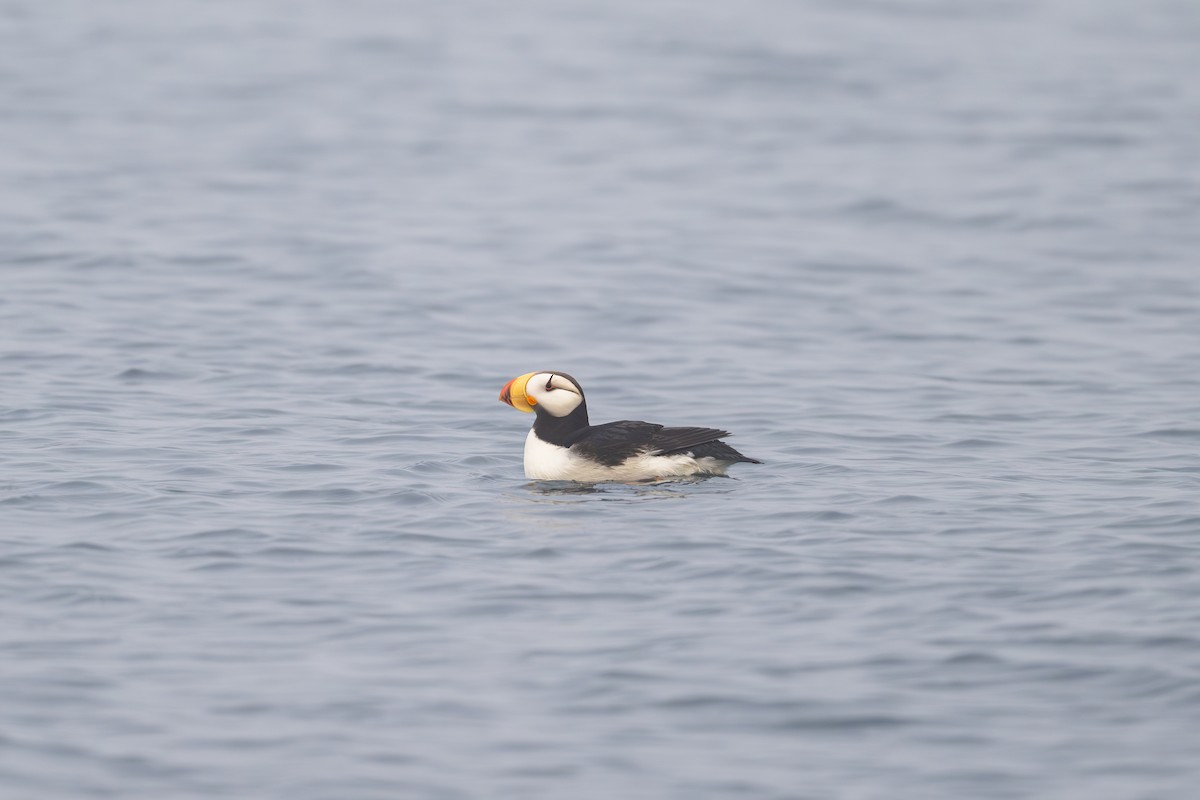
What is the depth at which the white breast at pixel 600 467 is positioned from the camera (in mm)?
10867

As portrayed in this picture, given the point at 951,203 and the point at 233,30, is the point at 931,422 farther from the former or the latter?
the point at 233,30

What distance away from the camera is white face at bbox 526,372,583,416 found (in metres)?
11.3

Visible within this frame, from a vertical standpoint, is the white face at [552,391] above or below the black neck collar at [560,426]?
above

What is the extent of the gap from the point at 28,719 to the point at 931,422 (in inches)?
309

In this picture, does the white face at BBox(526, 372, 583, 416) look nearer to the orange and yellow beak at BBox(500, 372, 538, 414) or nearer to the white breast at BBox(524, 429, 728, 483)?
the orange and yellow beak at BBox(500, 372, 538, 414)

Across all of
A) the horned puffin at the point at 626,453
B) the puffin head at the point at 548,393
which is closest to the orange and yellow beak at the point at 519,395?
the puffin head at the point at 548,393

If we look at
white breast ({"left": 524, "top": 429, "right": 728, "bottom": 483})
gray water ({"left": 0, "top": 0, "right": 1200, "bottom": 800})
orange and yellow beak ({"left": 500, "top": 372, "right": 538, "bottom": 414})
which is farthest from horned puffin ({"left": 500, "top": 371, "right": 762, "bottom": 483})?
orange and yellow beak ({"left": 500, "top": 372, "right": 538, "bottom": 414})

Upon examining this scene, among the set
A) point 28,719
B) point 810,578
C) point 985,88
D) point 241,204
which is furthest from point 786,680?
point 985,88

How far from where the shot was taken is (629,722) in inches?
280

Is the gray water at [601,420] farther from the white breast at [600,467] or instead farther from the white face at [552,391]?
the white face at [552,391]

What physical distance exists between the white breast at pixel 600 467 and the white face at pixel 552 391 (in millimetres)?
387

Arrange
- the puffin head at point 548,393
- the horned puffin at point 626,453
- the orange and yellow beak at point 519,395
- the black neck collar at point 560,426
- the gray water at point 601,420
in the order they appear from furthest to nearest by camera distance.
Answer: the orange and yellow beak at point 519,395 → the puffin head at point 548,393 → the black neck collar at point 560,426 → the horned puffin at point 626,453 → the gray water at point 601,420

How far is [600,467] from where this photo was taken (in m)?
11.0

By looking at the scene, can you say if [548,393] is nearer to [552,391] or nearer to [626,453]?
[552,391]
